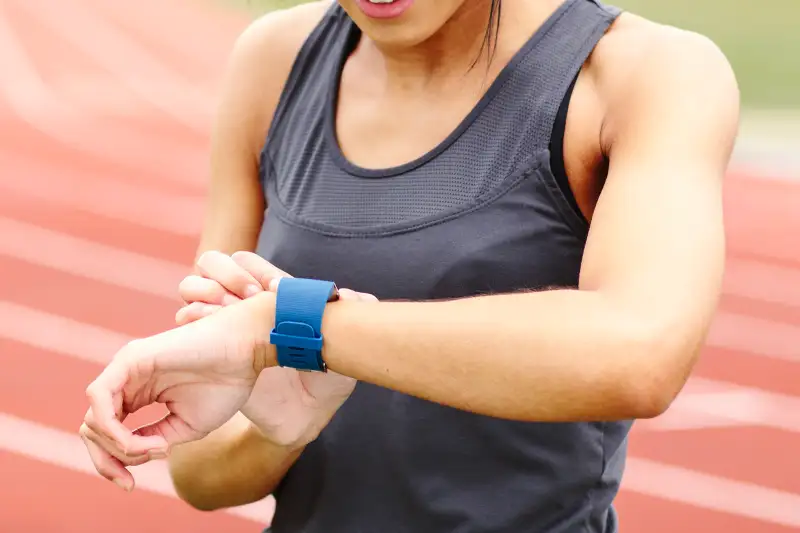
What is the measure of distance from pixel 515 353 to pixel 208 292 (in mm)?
387

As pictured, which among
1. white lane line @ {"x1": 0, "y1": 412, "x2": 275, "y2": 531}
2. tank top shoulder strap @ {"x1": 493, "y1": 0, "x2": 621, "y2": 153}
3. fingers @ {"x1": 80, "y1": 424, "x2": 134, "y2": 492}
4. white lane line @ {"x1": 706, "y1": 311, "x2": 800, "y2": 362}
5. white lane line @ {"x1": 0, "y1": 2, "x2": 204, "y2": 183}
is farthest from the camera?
white lane line @ {"x1": 0, "y1": 2, "x2": 204, "y2": 183}

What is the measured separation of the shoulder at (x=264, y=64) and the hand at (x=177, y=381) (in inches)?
17.9

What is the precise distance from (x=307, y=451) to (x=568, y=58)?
2.02 ft

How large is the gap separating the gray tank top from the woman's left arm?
11 centimetres

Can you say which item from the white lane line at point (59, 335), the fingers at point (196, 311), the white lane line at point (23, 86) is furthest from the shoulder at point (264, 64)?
the white lane line at point (23, 86)

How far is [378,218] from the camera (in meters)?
1.39

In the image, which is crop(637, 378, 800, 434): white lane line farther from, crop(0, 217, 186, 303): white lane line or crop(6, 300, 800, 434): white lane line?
crop(0, 217, 186, 303): white lane line

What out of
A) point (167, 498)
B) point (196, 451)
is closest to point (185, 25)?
point (167, 498)

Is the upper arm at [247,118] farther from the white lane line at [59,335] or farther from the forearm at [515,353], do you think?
the white lane line at [59,335]

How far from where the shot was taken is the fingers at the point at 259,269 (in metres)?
1.30

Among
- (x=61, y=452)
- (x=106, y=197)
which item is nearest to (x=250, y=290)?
(x=61, y=452)

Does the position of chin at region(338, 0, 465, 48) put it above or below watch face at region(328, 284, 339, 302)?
above

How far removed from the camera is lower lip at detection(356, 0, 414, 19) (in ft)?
4.49

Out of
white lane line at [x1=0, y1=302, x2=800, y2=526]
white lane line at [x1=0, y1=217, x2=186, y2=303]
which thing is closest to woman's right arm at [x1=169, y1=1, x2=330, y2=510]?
white lane line at [x1=0, y1=302, x2=800, y2=526]
